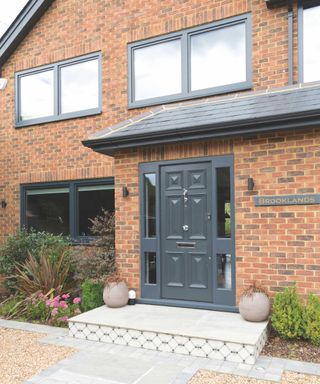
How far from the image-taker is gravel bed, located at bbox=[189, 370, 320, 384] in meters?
3.95

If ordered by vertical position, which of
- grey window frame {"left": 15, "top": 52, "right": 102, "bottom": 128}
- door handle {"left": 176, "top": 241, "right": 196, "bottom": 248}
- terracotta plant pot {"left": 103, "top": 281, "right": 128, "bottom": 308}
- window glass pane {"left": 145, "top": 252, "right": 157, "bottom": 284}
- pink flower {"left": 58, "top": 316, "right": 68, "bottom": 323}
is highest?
grey window frame {"left": 15, "top": 52, "right": 102, "bottom": 128}

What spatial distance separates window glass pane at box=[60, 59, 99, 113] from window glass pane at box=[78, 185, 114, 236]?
1.92 metres

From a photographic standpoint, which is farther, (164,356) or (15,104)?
(15,104)

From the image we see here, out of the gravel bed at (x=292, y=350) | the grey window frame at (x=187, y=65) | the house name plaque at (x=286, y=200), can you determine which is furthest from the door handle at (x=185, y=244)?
the grey window frame at (x=187, y=65)

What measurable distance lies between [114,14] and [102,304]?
20.4ft

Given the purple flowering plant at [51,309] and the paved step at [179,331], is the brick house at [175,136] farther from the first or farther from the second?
the purple flowering plant at [51,309]

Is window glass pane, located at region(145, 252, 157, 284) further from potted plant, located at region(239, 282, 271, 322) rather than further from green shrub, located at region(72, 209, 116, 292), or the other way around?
potted plant, located at region(239, 282, 271, 322)

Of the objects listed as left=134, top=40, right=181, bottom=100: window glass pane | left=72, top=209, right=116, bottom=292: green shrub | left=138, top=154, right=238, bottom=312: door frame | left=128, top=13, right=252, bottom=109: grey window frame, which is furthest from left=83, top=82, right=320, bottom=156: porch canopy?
left=72, top=209, right=116, bottom=292: green shrub

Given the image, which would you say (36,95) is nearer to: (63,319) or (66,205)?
(66,205)

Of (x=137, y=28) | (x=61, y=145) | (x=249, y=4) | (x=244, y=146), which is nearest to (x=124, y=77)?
(x=137, y=28)

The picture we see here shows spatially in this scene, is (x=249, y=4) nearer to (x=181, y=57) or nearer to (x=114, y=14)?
(x=181, y=57)

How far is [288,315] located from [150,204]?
9.14ft

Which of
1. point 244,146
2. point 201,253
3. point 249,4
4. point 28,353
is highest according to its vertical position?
point 249,4

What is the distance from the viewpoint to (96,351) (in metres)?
4.92
